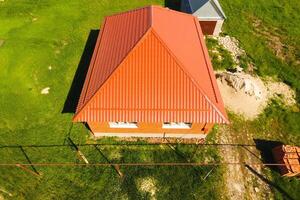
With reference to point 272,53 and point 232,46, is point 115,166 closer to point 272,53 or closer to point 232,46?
point 232,46

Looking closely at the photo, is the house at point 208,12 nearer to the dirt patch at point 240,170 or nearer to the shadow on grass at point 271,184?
the dirt patch at point 240,170

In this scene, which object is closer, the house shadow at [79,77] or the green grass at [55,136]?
the green grass at [55,136]

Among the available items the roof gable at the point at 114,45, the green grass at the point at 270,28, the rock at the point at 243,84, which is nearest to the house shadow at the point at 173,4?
the green grass at the point at 270,28

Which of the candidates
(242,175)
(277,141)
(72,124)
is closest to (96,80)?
(72,124)

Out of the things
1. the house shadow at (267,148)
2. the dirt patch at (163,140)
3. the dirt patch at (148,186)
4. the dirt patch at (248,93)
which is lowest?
the dirt patch at (148,186)

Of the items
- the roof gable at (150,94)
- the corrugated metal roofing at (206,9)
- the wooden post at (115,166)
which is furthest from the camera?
the corrugated metal roofing at (206,9)

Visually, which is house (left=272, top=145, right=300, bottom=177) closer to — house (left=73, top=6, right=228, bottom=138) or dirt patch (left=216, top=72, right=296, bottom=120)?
dirt patch (left=216, top=72, right=296, bottom=120)

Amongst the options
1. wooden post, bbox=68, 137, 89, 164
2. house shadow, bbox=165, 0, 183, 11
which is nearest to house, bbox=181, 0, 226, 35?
house shadow, bbox=165, 0, 183, 11
